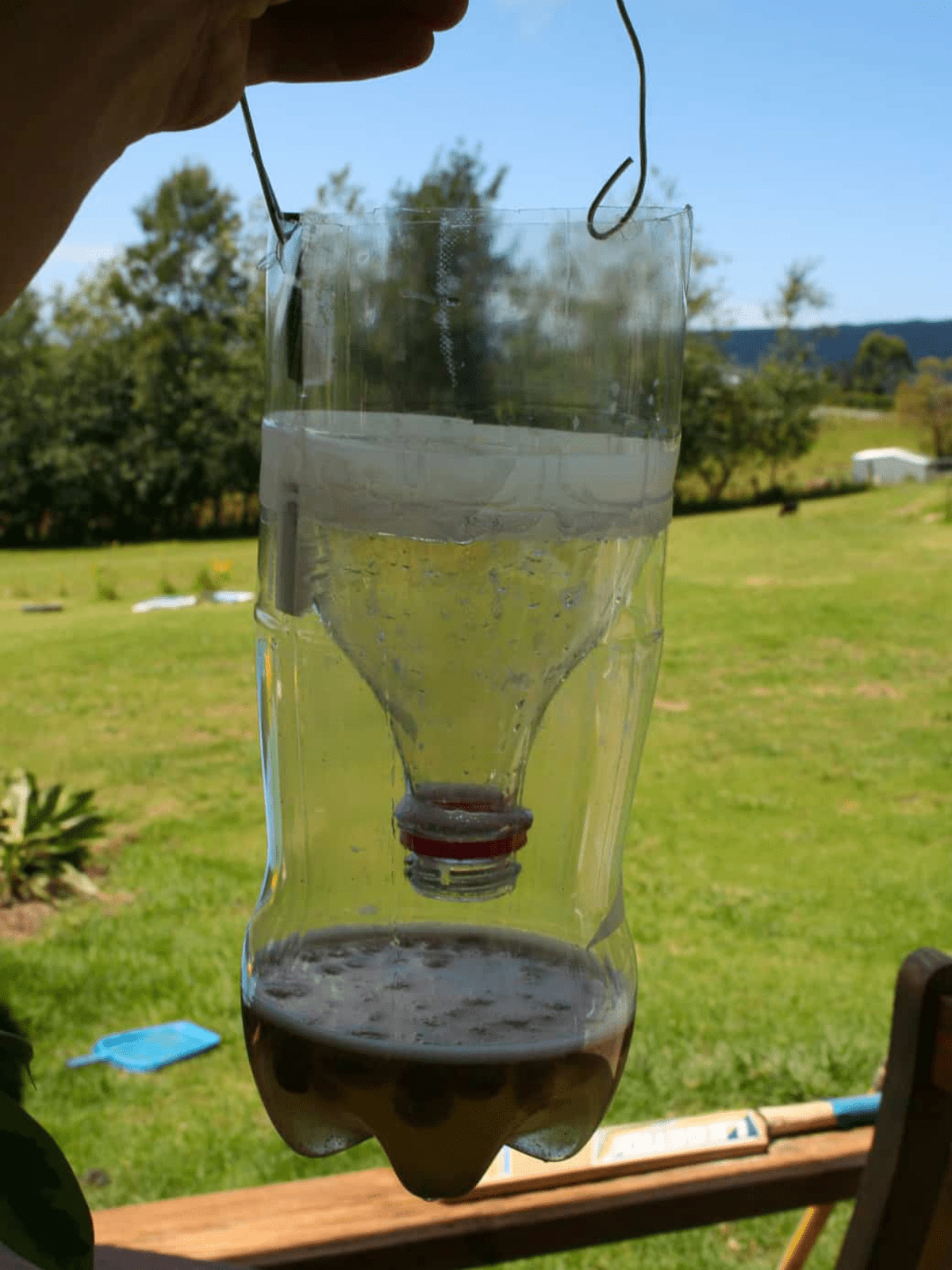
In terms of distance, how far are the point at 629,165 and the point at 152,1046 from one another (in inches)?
130

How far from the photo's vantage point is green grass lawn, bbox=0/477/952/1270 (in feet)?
10.5

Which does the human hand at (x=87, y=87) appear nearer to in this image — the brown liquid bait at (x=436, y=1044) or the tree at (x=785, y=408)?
the brown liquid bait at (x=436, y=1044)

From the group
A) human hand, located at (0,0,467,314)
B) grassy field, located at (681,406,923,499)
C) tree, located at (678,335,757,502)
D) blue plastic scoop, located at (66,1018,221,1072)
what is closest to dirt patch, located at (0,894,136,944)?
blue plastic scoop, located at (66,1018,221,1072)

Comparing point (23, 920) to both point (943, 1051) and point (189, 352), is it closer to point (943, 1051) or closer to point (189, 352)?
point (943, 1051)

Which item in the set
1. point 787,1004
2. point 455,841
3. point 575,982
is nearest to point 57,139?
point 455,841

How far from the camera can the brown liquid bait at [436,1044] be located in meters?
0.64

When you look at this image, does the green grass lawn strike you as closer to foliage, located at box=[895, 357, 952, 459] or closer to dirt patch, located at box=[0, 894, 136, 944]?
dirt patch, located at box=[0, 894, 136, 944]

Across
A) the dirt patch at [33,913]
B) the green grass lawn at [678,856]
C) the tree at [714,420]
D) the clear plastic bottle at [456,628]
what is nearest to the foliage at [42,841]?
the dirt patch at [33,913]

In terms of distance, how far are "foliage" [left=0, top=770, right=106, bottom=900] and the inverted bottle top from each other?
4.11 metres

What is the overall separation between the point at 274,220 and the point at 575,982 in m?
0.43

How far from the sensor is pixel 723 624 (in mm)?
8797

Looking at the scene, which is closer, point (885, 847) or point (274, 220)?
point (274, 220)

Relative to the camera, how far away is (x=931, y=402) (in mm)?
15742

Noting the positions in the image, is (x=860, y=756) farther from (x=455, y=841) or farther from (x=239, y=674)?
(x=455, y=841)
